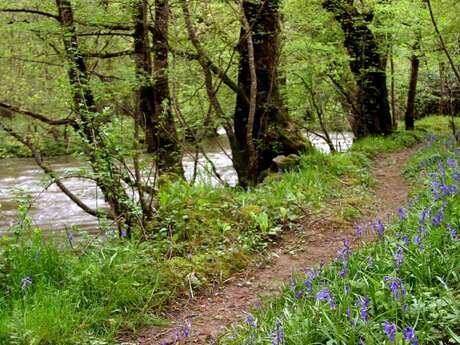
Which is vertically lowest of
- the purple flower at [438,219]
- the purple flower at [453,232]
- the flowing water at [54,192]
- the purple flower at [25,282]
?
the flowing water at [54,192]

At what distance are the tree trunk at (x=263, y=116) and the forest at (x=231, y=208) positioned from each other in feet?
0.11

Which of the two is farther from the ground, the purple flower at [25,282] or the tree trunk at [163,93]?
the tree trunk at [163,93]

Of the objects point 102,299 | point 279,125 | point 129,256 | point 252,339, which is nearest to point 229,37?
point 279,125

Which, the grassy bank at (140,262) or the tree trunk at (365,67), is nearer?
the grassy bank at (140,262)

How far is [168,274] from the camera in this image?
15.0ft

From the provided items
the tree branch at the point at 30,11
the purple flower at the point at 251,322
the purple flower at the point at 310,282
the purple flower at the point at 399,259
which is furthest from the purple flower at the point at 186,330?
the tree branch at the point at 30,11

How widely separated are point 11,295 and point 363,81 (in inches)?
477

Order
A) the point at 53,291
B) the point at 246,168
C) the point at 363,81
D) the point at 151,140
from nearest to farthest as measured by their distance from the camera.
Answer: the point at 53,291
the point at 151,140
the point at 246,168
the point at 363,81

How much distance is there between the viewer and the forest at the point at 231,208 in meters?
3.31

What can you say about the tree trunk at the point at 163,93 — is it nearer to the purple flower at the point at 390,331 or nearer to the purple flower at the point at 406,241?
the purple flower at the point at 406,241

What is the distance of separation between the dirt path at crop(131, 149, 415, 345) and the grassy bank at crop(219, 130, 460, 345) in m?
0.40

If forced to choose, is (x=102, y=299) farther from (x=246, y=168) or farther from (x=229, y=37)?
(x=229, y=37)

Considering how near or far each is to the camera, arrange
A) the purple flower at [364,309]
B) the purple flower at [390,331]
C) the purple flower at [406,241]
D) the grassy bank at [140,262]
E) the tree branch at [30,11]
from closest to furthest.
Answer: the purple flower at [390,331]
the purple flower at [364,309]
the grassy bank at [140,262]
the purple flower at [406,241]
the tree branch at [30,11]

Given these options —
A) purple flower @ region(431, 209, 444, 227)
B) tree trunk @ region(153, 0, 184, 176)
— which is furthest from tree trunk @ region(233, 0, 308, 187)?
purple flower @ region(431, 209, 444, 227)
